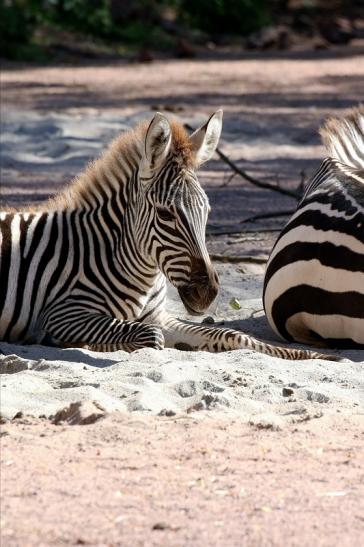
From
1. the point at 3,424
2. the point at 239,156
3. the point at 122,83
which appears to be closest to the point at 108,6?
the point at 122,83

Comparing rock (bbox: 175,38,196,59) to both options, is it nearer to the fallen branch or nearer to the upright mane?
the fallen branch

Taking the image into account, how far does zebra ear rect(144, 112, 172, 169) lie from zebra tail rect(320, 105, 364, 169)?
1624 mm

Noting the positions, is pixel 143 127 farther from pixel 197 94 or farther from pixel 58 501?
pixel 197 94

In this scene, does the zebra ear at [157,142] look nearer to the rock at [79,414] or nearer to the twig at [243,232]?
the rock at [79,414]

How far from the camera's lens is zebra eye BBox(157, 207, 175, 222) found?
21.8ft

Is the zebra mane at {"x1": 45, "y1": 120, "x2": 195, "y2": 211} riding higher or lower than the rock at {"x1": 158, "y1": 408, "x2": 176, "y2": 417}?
higher

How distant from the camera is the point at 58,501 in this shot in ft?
14.1

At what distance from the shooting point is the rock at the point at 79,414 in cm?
514

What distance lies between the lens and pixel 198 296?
6.45 meters

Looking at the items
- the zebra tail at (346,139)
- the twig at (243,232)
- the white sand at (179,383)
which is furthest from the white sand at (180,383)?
the twig at (243,232)

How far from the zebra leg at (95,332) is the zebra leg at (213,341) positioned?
0.31 m

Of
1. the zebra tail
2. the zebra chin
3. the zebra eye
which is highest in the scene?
the zebra tail

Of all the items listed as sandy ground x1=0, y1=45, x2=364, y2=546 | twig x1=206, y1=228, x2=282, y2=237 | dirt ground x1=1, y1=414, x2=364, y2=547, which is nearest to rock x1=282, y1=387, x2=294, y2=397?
sandy ground x1=0, y1=45, x2=364, y2=546

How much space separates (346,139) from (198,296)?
7.31 feet
